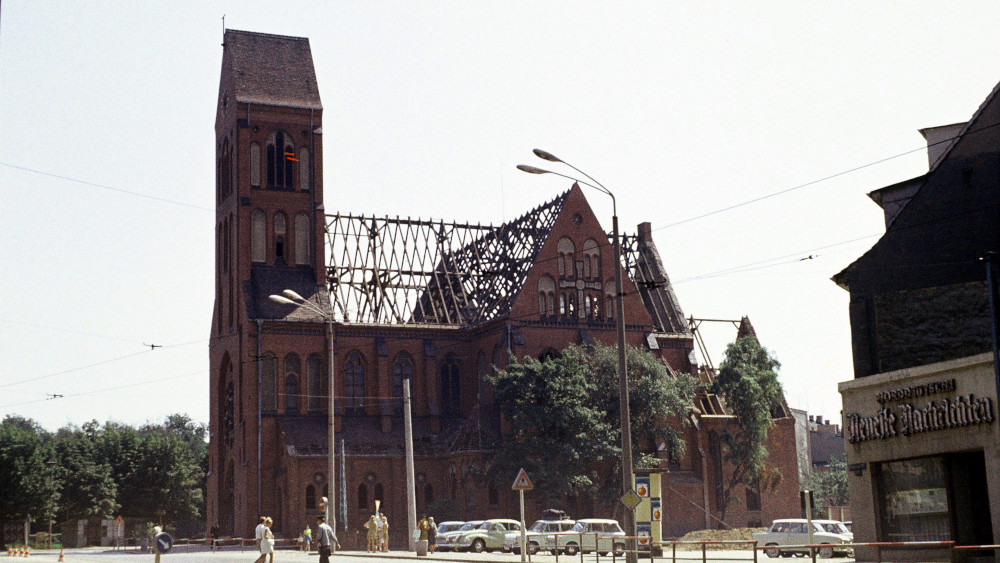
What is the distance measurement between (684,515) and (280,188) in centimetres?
3207

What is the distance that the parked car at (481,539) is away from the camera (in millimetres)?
53969

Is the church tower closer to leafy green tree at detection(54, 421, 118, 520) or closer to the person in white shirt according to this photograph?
leafy green tree at detection(54, 421, 118, 520)

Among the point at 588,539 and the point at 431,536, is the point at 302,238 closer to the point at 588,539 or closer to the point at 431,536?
the point at 431,536

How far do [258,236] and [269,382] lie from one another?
9434 millimetres

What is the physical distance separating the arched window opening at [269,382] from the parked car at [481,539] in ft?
67.6

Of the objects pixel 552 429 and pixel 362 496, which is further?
pixel 362 496

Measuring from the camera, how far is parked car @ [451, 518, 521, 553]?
54.0 m

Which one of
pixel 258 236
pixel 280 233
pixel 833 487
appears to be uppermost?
pixel 280 233

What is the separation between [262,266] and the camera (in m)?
74.0

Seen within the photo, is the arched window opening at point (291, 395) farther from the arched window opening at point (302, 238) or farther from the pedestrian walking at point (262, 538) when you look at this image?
the pedestrian walking at point (262, 538)

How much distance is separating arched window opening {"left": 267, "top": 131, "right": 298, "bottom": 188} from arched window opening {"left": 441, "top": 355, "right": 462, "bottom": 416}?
15.2 metres

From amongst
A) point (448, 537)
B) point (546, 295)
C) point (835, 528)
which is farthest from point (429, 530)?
point (546, 295)

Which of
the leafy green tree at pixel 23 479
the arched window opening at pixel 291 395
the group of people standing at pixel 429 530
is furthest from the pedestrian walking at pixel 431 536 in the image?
the leafy green tree at pixel 23 479

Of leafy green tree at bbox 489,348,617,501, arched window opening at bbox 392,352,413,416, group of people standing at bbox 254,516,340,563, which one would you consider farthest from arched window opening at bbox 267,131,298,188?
group of people standing at bbox 254,516,340,563
